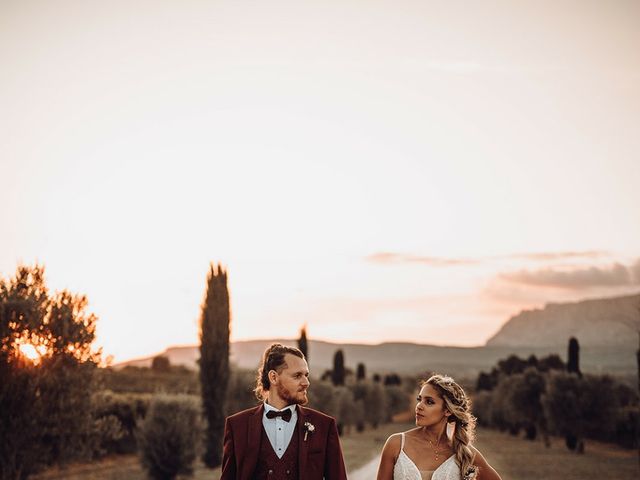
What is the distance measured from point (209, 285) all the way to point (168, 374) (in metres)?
47.1

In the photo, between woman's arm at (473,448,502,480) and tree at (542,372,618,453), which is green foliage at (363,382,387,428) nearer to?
tree at (542,372,618,453)

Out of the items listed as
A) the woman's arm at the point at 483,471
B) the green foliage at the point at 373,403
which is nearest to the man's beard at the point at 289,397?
the woman's arm at the point at 483,471

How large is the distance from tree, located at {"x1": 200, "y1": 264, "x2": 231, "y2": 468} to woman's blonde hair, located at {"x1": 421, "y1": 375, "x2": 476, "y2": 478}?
26018 mm

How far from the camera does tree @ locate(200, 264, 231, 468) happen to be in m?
32.4

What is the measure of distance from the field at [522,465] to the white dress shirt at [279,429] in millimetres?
22152

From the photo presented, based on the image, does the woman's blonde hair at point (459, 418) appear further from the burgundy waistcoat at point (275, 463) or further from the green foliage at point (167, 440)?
the green foliage at point (167, 440)

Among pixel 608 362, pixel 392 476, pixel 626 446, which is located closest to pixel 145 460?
pixel 392 476

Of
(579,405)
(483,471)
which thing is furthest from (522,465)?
Answer: (483,471)

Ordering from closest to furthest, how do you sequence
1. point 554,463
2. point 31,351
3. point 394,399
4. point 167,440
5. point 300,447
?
1. point 300,447
2. point 31,351
3. point 167,440
4. point 554,463
5. point 394,399

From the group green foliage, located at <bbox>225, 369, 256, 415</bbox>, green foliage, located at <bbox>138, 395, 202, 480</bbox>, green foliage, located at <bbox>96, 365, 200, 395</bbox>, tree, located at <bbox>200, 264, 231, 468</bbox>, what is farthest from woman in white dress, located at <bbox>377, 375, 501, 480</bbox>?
green foliage, located at <bbox>96, 365, 200, 395</bbox>

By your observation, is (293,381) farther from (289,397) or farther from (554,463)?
(554,463)

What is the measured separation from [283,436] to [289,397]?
31cm

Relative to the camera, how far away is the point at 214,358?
108 ft

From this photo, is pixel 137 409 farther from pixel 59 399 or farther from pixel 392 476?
pixel 392 476
